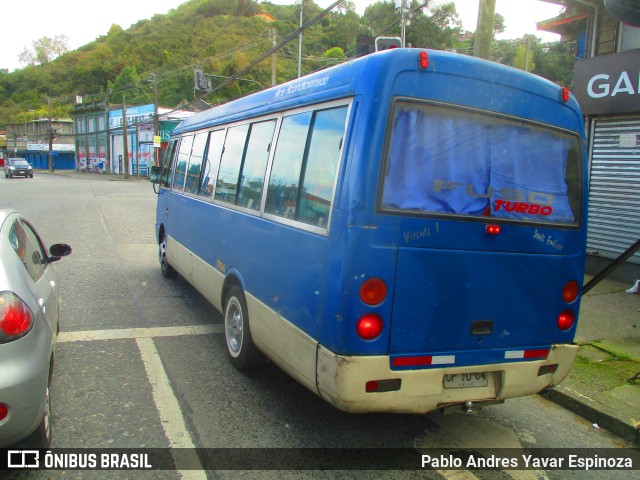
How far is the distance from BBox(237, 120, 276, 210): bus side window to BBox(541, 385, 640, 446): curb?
283cm

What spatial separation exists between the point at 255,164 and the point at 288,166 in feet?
2.30

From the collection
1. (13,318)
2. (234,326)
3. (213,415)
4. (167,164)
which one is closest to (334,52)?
(167,164)

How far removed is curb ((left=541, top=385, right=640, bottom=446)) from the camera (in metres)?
3.95

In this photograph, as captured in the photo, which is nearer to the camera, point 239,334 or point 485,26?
point 239,334

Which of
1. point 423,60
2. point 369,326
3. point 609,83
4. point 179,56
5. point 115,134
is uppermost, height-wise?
point 179,56

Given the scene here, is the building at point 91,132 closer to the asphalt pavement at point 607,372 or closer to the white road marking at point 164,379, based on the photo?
the white road marking at point 164,379

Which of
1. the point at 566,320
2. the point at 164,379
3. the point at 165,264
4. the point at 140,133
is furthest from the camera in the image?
the point at 140,133

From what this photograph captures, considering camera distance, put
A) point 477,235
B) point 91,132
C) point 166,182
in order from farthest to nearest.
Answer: point 91,132 → point 166,182 → point 477,235

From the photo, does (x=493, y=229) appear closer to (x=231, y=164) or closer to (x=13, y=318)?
(x=231, y=164)

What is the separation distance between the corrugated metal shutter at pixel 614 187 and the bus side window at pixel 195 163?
6.68 meters

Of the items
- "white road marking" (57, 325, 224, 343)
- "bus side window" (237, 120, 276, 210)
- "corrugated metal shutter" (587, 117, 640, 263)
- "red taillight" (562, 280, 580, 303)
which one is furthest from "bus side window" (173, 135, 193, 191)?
"corrugated metal shutter" (587, 117, 640, 263)

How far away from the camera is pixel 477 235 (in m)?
3.24

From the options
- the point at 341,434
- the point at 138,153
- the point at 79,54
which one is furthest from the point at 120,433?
the point at 79,54

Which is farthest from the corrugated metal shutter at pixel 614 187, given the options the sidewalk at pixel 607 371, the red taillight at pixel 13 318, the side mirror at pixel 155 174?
the red taillight at pixel 13 318
